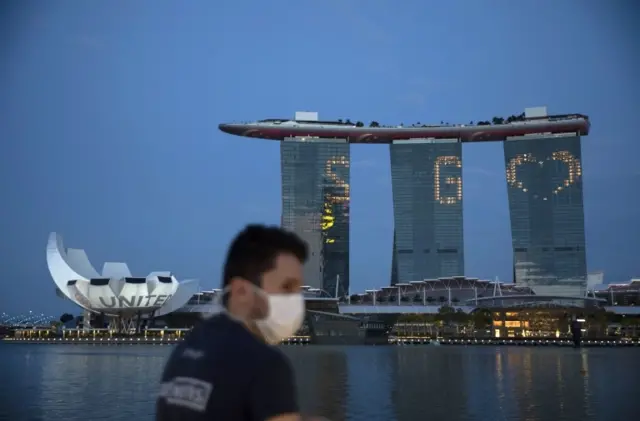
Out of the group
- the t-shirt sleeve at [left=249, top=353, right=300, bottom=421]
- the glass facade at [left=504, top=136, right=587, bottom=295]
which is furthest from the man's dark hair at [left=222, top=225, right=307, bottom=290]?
the glass facade at [left=504, top=136, right=587, bottom=295]

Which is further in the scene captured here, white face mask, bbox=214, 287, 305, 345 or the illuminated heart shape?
the illuminated heart shape

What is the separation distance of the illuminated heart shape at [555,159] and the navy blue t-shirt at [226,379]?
114 metres

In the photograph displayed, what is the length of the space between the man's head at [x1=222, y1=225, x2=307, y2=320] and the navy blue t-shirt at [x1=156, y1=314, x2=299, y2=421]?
71mm

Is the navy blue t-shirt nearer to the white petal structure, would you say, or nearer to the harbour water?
the harbour water

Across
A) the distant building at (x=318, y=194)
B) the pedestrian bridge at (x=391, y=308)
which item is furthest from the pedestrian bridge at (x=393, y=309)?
the distant building at (x=318, y=194)

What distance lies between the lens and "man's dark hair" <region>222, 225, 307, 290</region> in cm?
210

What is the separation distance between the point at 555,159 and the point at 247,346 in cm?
11613

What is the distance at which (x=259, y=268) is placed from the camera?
6.86ft

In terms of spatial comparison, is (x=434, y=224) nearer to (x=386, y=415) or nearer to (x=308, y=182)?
(x=308, y=182)

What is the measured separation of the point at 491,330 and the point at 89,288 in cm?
4702

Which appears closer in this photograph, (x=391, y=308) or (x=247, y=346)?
(x=247, y=346)

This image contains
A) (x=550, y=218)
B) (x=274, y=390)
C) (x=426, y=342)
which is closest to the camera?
(x=274, y=390)

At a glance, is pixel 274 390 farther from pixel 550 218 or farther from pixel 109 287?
pixel 550 218

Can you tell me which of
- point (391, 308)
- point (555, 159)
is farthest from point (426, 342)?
point (555, 159)
